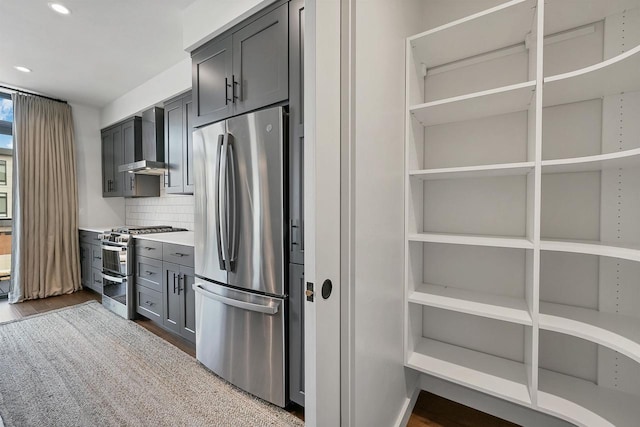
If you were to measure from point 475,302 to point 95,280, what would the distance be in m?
4.54

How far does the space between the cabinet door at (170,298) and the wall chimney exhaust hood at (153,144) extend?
130cm

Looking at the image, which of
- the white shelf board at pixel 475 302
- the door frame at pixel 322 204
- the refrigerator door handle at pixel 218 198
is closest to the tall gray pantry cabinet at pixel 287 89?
the refrigerator door handle at pixel 218 198

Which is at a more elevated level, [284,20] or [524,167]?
[284,20]

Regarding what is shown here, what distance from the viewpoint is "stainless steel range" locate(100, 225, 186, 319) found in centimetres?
322

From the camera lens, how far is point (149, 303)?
3.02 m

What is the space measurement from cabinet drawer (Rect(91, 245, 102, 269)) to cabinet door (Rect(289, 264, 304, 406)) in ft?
11.0

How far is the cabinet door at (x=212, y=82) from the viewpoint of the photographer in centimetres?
206

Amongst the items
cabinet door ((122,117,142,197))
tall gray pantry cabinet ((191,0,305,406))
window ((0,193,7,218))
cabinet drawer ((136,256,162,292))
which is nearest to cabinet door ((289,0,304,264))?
tall gray pantry cabinet ((191,0,305,406))

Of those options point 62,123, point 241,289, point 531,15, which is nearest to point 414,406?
point 241,289

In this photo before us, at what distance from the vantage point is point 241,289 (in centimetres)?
195

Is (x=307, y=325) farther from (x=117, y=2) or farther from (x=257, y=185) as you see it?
(x=117, y=2)

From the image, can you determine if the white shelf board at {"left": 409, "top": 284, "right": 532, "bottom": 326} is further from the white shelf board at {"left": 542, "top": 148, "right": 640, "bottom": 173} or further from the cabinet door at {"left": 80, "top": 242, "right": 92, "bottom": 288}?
the cabinet door at {"left": 80, "top": 242, "right": 92, "bottom": 288}

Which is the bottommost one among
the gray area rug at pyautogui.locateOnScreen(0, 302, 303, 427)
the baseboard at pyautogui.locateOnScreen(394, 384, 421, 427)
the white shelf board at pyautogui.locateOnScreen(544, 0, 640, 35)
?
the gray area rug at pyautogui.locateOnScreen(0, 302, 303, 427)

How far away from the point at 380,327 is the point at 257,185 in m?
1.06
